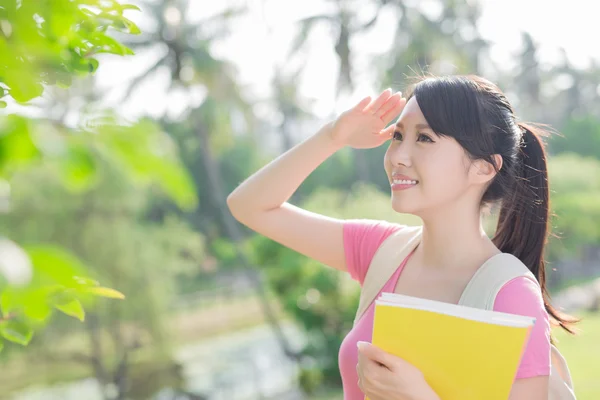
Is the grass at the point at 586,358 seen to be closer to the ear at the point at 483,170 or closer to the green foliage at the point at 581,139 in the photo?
the ear at the point at 483,170

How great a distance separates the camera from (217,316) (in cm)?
2264

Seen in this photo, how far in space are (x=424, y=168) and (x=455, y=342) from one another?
1.21 ft

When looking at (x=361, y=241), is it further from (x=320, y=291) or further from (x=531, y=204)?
(x=320, y=291)

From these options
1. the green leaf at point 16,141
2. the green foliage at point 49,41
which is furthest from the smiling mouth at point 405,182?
the green leaf at point 16,141

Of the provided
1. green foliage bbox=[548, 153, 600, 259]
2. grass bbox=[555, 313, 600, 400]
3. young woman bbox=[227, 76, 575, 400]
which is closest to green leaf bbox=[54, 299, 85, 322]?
young woman bbox=[227, 76, 575, 400]

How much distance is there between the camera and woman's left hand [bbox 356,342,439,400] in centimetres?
104

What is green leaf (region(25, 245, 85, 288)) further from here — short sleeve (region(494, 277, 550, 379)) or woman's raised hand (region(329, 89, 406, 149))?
woman's raised hand (region(329, 89, 406, 149))

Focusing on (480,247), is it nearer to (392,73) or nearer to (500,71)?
(392,73)

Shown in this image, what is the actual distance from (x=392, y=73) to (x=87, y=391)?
31.8 ft

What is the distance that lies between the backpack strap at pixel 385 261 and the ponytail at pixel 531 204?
20 cm

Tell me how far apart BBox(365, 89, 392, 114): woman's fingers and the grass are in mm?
7324

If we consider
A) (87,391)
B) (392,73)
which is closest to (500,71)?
(392,73)

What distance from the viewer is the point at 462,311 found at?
3.22 ft

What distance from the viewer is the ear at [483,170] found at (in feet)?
4.28
